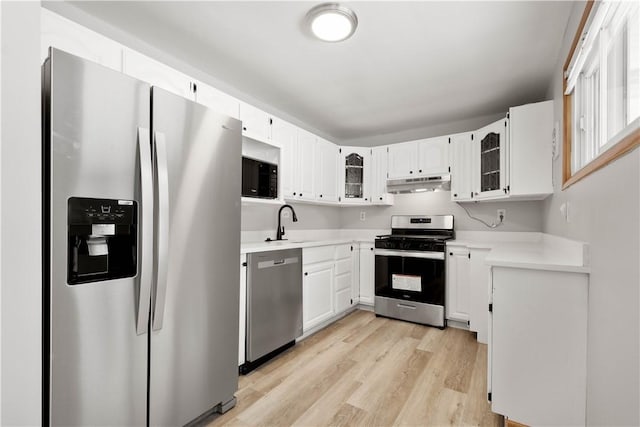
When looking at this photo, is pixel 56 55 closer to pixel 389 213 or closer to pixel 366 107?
pixel 366 107

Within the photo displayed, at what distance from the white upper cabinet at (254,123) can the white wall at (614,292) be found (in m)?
2.18

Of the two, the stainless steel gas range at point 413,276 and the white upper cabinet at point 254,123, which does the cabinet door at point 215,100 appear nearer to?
the white upper cabinet at point 254,123

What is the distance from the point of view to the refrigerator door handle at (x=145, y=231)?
1.35m

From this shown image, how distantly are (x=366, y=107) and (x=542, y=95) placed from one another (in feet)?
5.85

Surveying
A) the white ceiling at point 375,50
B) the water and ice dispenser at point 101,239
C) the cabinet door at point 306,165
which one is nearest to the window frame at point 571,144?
the white ceiling at point 375,50

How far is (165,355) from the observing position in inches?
58.1

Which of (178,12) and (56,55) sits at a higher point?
(178,12)

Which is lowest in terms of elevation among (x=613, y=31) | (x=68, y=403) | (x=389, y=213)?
(x=68, y=403)

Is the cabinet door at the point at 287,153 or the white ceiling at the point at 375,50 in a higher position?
the white ceiling at the point at 375,50

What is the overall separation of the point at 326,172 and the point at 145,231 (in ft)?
8.79

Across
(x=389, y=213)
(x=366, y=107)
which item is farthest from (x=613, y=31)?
(x=389, y=213)

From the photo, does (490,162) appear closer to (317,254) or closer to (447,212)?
(447,212)

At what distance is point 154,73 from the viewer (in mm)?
1957

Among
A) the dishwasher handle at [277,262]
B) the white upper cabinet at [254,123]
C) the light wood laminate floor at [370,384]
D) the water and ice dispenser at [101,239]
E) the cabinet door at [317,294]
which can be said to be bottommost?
the light wood laminate floor at [370,384]
